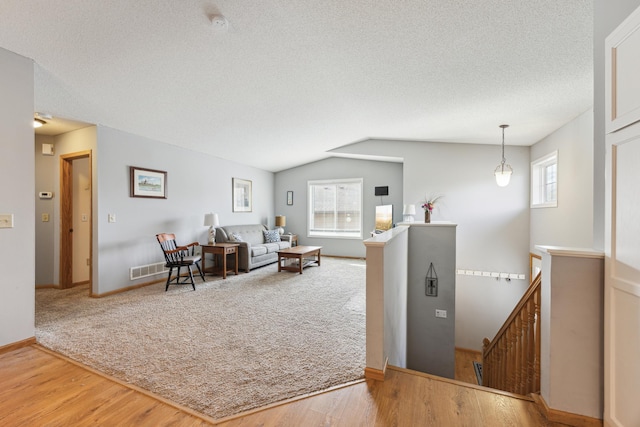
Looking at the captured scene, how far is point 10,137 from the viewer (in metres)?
2.32

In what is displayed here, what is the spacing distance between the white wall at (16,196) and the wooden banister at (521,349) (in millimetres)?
4178

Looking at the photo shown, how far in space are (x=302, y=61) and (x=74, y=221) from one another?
451cm

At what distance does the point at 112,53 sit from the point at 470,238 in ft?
19.9

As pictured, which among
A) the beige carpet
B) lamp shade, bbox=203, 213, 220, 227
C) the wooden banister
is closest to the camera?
the beige carpet

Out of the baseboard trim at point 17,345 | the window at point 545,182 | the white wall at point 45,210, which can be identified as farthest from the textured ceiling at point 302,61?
the baseboard trim at point 17,345

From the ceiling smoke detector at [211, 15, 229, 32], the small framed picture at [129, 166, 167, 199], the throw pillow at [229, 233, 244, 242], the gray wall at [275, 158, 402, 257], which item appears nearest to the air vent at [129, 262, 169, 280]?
the small framed picture at [129, 166, 167, 199]

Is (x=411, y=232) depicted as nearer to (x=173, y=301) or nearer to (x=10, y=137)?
(x=173, y=301)

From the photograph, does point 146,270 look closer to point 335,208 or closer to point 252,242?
point 252,242

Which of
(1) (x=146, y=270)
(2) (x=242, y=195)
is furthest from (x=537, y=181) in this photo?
(1) (x=146, y=270)

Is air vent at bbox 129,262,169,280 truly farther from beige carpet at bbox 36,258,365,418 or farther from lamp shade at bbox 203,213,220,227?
lamp shade at bbox 203,213,220,227

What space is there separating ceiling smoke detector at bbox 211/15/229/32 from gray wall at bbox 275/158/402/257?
17.5ft

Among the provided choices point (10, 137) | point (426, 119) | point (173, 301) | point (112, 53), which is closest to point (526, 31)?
point (426, 119)

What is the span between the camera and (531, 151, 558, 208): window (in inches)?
173

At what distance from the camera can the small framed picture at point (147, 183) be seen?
13.8 feet
